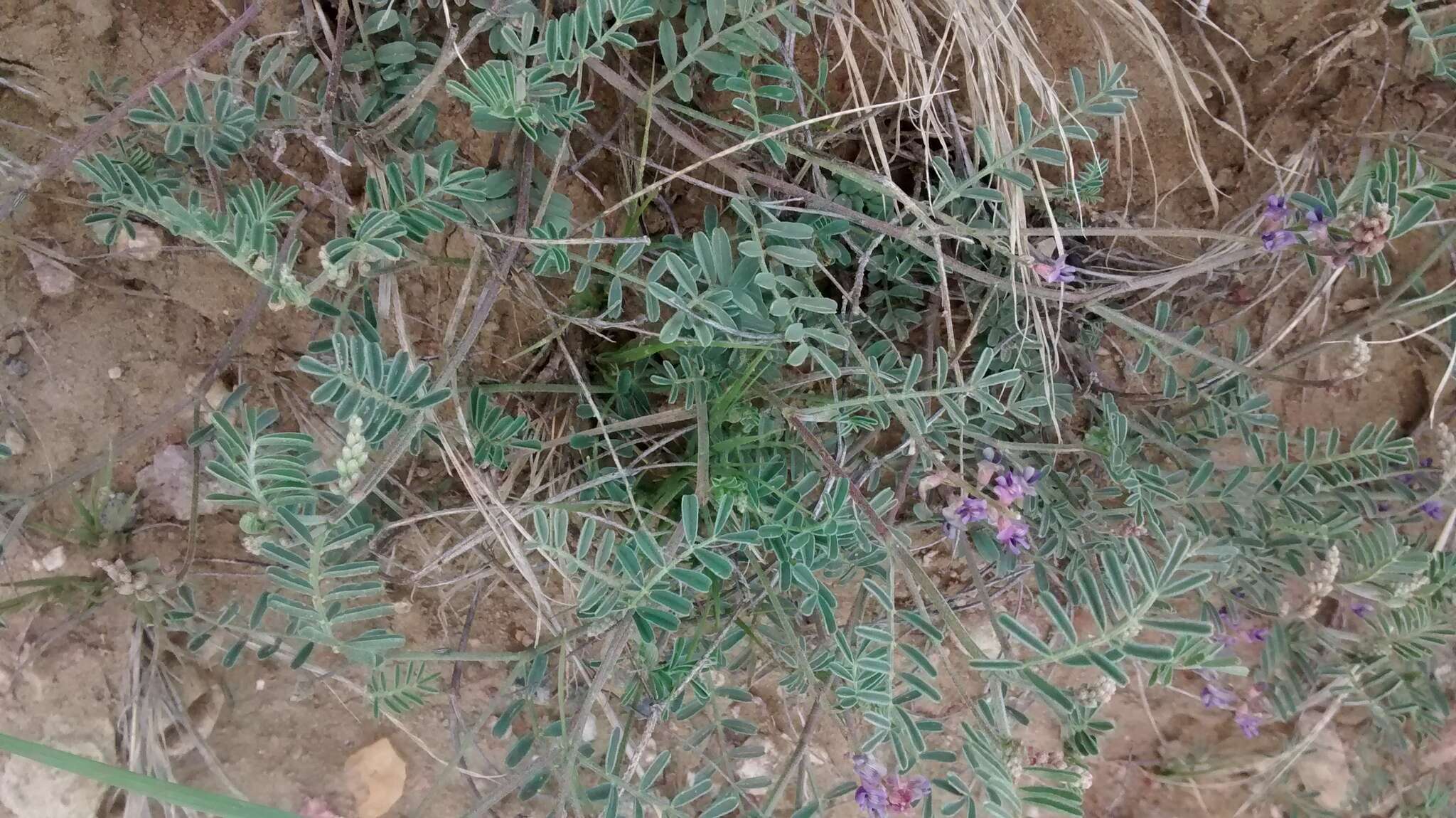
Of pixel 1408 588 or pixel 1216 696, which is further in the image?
pixel 1216 696

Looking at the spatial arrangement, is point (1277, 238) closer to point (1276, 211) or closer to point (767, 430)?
point (1276, 211)

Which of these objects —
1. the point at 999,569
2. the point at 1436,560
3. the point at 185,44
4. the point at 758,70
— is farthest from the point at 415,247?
the point at 1436,560

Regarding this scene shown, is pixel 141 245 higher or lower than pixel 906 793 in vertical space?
higher

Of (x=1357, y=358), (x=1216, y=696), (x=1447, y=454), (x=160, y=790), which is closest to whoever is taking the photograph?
(x=160, y=790)

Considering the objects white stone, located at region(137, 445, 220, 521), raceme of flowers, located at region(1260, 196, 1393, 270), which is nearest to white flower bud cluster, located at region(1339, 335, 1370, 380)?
raceme of flowers, located at region(1260, 196, 1393, 270)

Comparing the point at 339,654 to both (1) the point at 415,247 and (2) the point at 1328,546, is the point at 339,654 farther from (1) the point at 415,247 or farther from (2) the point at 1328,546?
(2) the point at 1328,546

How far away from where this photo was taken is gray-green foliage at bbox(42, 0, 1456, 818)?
4.60ft

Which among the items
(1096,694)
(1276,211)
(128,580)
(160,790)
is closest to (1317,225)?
(1276,211)

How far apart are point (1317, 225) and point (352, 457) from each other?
61.9 inches

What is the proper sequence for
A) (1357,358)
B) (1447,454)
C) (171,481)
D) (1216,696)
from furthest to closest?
(1216,696) → (1447,454) → (171,481) → (1357,358)

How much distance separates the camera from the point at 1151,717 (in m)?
2.43

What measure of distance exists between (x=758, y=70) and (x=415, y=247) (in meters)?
0.70

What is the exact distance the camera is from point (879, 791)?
5.20 feet

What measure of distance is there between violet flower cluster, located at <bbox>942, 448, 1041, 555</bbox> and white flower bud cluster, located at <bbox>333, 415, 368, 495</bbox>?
38.5 inches
